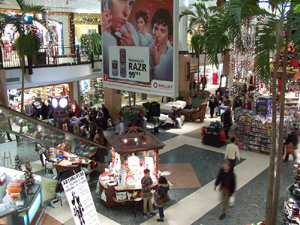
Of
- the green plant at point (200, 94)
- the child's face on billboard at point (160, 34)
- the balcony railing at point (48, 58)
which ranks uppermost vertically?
the child's face on billboard at point (160, 34)

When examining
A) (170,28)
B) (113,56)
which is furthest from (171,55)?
(113,56)

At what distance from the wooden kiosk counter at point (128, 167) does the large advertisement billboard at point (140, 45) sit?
1428 mm

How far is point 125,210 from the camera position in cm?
773

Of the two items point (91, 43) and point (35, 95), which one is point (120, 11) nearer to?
point (91, 43)

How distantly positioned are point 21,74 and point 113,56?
546cm

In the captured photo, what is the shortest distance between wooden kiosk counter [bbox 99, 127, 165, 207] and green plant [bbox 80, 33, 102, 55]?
8475mm

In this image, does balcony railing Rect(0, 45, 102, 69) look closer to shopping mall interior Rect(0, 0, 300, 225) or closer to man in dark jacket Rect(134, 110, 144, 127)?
shopping mall interior Rect(0, 0, 300, 225)

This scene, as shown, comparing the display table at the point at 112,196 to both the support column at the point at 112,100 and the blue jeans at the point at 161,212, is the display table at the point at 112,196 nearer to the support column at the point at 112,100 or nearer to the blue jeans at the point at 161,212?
the blue jeans at the point at 161,212

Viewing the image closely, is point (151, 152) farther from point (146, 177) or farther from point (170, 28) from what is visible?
point (170, 28)

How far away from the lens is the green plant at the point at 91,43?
1562cm

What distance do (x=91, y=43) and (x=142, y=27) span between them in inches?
305

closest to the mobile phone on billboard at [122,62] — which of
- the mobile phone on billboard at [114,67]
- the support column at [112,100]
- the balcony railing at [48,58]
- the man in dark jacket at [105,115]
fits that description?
the mobile phone on billboard at [114,67]

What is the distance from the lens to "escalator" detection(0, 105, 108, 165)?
785 centimetres

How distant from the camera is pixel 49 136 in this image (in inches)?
334
